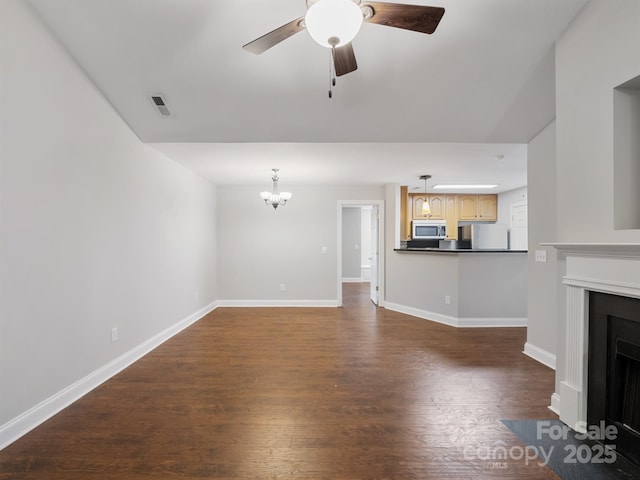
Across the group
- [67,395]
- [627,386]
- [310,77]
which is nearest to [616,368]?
[627,386]

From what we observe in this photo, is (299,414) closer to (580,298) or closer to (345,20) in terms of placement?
(580,298)

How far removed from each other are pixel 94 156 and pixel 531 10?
3.48 metres

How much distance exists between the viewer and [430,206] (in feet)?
20.6

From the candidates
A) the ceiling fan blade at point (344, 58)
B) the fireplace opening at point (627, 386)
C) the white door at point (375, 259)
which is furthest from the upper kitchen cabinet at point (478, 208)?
the ceiling fan blade at point (344, 58)

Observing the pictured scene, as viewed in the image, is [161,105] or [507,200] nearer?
[161,105]

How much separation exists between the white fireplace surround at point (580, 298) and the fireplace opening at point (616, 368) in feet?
0.13

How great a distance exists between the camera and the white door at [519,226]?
5.62 meters

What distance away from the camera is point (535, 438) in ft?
5.96

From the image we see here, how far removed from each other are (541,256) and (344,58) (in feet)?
8.92

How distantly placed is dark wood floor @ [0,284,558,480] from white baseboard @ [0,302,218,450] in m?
0.07

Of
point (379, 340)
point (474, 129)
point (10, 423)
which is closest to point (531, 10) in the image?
point (474, 129)

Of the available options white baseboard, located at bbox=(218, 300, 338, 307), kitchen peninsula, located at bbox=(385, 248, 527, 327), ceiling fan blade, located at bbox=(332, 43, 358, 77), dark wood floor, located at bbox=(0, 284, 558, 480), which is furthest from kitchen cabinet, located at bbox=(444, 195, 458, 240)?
ceiling fan blade, located at bbox=(332, 43, 358, 77)

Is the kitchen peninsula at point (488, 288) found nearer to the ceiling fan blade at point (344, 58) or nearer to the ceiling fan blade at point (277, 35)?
the ceiling fan blade at point (344, 58)

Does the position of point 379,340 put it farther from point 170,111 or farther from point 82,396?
point 170,111
